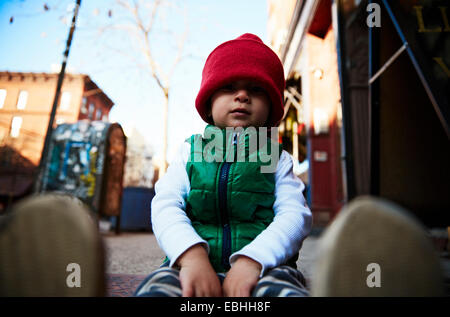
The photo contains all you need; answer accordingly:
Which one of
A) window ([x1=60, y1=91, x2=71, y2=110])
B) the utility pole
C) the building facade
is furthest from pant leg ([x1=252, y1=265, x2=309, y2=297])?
window ([x1=60, y1=91, x2=71, y2=110])

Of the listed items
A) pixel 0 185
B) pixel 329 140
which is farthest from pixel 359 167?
pixel 0 185

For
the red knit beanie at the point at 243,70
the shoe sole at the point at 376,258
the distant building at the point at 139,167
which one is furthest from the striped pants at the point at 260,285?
A: the distant building at the point at 139,167

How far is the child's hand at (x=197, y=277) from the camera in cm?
64

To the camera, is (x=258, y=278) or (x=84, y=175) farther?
(x=84, y=175)

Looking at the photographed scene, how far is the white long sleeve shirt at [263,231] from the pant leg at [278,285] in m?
0.04

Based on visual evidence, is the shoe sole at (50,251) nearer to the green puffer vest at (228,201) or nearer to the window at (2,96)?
the green puffer vest at (228,201)

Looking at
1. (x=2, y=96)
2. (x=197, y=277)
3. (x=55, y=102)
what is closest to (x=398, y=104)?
(x=197, y=277)

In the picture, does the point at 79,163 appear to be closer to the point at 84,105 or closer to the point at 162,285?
the point at 162,285

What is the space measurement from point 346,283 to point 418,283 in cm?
12

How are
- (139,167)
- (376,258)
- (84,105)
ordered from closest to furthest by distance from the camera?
1. (376,258)
2. (84,105)
3. (139,167)

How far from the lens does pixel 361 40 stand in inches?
169

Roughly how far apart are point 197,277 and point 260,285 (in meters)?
0.15

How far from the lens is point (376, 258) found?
0.48m

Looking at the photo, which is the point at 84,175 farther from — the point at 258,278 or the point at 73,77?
the point at 73,77
